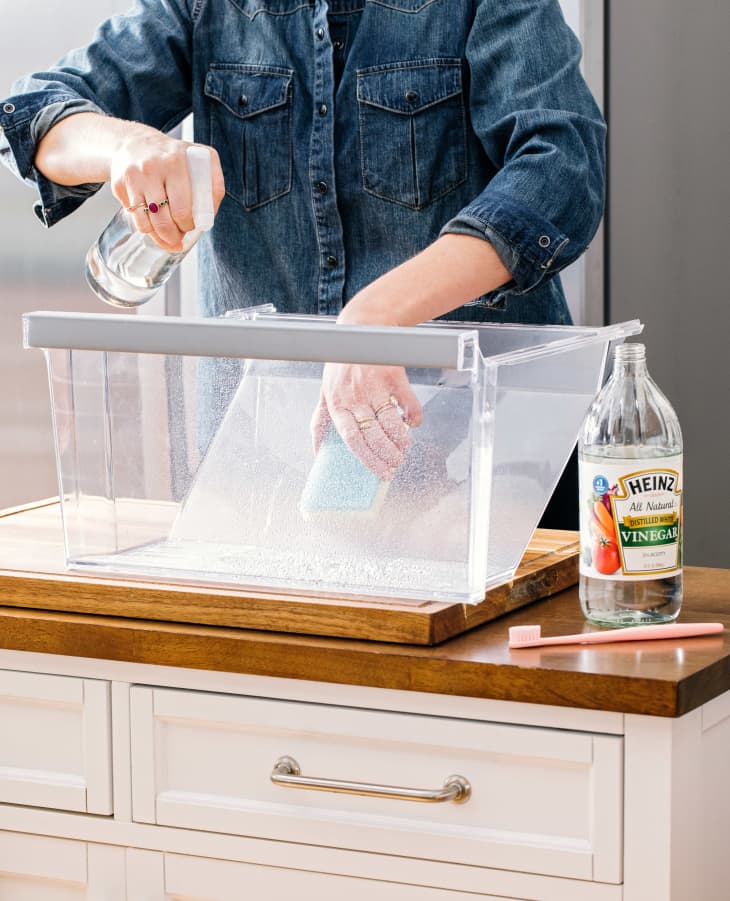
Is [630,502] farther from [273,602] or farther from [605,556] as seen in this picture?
[273,602]

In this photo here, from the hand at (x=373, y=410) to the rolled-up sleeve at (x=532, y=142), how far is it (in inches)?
11.7

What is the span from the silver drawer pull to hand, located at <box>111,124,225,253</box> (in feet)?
1.46

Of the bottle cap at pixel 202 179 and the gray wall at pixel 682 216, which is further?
the gray wall at pixel 682 216

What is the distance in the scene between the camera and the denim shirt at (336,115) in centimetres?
143

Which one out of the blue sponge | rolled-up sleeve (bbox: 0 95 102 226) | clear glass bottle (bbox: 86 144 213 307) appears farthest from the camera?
rolled-up sleeve (bbox: 0 95 102 226)

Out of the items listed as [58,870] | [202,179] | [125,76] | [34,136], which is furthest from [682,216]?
[58,870]

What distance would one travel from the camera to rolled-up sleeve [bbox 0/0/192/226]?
1.47 metres

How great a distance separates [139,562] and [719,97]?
54.2 inches

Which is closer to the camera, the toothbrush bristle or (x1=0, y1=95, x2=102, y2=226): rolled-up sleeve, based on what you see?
the toothbrush bristle

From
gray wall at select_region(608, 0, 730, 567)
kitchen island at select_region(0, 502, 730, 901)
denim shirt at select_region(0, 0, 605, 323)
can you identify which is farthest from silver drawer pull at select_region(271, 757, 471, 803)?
gray wall at select_region(608, 0, 730, 567)

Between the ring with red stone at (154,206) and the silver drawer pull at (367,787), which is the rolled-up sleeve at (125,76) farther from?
the silver drawer pull at (367,787)

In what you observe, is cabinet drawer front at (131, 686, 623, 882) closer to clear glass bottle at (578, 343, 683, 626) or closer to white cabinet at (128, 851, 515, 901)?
white cabinet at (128, 851, 515, 901)

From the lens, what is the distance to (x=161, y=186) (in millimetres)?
1130

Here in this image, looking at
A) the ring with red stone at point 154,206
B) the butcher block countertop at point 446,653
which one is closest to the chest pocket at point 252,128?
the ring with red stone at point 154,206
